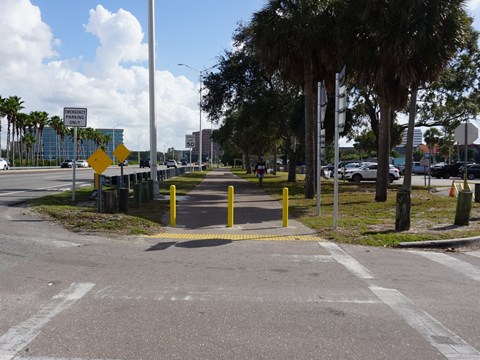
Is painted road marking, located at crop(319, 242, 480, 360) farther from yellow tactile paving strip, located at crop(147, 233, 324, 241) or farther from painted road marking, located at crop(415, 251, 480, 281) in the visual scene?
yellow tactile paving strip, located at crop(147, 233, 324, 241)

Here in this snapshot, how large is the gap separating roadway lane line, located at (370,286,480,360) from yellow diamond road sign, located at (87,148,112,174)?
8.50 meters

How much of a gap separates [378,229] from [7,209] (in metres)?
9.97

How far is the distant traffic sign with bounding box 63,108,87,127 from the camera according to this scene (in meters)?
14.4

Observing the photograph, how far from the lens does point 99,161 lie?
40.1ft

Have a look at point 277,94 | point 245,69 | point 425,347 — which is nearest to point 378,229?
point 425,347

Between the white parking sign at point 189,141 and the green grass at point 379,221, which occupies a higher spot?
the white parking sign at point 189,141

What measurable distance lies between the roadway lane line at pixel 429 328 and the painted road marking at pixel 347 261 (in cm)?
85

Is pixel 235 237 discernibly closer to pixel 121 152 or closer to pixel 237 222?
pixel 237 222

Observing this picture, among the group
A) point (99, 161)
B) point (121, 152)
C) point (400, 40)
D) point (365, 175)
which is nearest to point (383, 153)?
point (400, 40)

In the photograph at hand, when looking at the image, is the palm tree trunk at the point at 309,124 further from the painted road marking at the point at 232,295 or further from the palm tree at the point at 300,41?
the painted road marking at the point at 232,295

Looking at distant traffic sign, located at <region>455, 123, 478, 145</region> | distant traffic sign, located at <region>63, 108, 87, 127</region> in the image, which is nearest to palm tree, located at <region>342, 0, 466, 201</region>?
distant traffic sign, located at <region>455, 123, 478, 145</region>

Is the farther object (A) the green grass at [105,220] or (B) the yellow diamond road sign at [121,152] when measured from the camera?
(B) the yellow diamond road sign at [121,152]

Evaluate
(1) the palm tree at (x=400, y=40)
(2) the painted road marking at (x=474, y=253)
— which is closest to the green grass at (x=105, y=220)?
(2) the painted road marking at (x=474, y=253)

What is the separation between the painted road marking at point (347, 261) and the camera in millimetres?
6668
